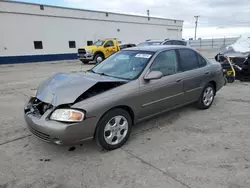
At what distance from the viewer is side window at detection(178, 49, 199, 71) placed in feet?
14.5

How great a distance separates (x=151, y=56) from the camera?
3.90 metres

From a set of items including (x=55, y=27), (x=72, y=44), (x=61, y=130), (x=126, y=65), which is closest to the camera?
(x=61, y=130)

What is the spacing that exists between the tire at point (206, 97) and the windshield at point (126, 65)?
5.88 feet

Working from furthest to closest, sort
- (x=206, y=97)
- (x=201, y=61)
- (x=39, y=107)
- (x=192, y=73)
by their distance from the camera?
(x=206, y=97) < (x=201, y=61) < (x=192, y=73) < (x=39, y=107)

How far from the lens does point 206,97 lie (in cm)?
504

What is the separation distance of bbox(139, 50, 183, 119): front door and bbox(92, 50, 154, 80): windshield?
0.64 feet

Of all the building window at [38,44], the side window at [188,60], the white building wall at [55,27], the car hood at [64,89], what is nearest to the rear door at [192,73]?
the side window at [188,60]

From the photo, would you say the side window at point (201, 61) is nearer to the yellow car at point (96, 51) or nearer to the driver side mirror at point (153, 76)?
the driver side mirror at point (153, 76)

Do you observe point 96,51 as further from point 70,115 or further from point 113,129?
point 70,115

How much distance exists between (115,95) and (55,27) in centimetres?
2083

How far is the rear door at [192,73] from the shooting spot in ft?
14.3

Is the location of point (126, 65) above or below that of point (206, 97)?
above

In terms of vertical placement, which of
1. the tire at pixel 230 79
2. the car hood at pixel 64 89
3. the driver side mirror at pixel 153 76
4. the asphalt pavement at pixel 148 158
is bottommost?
the asphalt pavement at pixel 148 158

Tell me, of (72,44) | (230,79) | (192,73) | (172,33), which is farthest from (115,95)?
(172,33)
